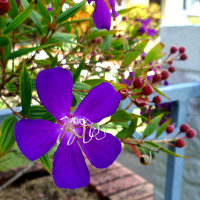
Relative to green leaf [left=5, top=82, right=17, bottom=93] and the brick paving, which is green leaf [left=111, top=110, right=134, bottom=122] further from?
the brick paving

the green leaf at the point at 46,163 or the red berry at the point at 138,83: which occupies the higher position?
the red berry at the point at 138,83

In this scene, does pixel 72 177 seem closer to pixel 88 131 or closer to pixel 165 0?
pixel 88 131

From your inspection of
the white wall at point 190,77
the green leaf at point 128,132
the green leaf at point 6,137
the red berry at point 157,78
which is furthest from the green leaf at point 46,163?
the white wall at point 190,77

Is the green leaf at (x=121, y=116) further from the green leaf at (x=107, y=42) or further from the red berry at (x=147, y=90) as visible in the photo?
the green leaf at (x=107, y=42)

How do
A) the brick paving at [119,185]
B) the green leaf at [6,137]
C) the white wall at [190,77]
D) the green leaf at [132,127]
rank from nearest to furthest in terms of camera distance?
the green leaf at [6,137] → the green leaf at [132,127] → the white wall at [190,77] → the brick paving at [119,185]

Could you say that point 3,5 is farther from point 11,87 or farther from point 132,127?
point 132,127
